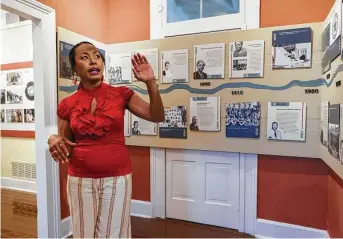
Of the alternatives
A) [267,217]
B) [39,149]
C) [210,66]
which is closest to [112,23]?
[210,66]

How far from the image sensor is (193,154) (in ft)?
7.70

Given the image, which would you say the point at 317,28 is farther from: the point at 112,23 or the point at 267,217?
the point at 112,23

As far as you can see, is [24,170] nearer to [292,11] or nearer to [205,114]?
[205,114]

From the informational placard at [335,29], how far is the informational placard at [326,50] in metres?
0.07

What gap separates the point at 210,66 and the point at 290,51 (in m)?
0.62

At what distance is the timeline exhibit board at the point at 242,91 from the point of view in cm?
189

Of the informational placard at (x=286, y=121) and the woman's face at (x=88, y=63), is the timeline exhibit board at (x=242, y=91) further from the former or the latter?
the woman's face at (x=88, y=63)

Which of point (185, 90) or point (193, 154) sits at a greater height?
point (185, 90)

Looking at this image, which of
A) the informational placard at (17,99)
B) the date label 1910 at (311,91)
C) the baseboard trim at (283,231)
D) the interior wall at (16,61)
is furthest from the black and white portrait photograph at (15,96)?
the date label 1910 at (311,91)

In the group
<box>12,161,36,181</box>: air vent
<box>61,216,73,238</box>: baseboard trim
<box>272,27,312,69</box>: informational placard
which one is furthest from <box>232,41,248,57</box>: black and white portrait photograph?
<box>12,161,36,181</box>: air vent

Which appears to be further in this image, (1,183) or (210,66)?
(1,183)

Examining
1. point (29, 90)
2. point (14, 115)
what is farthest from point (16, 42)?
point (14, 115)

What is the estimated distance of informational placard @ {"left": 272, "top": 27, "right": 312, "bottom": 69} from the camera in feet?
6.15

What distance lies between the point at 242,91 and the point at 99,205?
144 cm
